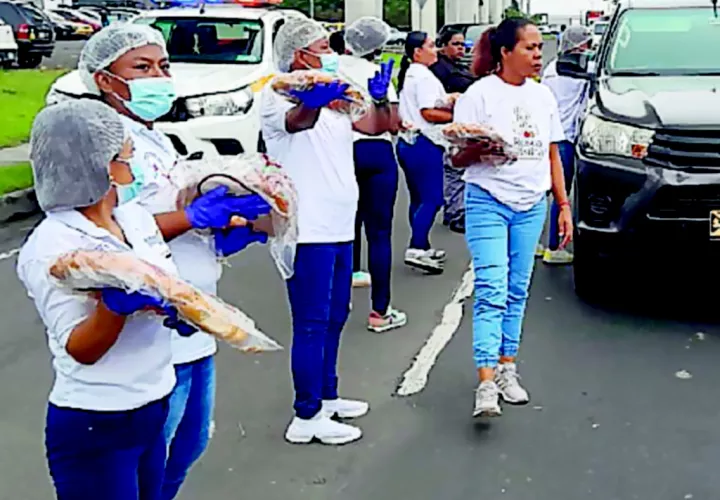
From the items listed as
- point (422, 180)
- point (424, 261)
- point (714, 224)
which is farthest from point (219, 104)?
point (714, 224)

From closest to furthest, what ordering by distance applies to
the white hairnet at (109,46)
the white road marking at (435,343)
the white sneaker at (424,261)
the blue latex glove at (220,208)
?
the blue latex glove at (220,208)
the white hairnet at (109,46)
the white road marking at (435,343)
the white sneaker at (424,261)

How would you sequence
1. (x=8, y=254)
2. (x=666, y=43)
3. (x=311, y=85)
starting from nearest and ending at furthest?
(x=311, y=85)
(x=666, y=43)
(x=8, y=254)

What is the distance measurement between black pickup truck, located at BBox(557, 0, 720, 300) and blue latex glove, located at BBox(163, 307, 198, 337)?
182 inches

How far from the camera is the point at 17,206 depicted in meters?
11.1

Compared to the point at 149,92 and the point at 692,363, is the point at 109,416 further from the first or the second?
the point at 692,363

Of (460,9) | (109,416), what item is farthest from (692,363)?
(460,9)

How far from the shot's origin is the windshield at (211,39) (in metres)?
11.9

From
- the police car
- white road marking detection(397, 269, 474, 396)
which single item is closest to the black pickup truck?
white road marking detection(397, 269, 474, 396)

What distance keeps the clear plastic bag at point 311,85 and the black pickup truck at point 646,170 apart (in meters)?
2.64

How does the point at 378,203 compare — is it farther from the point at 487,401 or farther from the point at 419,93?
the point at 487,401

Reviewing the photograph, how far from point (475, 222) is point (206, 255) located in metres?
1.91

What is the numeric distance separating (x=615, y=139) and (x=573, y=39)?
232 centimetres

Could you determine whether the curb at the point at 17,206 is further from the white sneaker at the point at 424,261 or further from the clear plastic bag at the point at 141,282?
the clear plastic bag at the point at 141,282

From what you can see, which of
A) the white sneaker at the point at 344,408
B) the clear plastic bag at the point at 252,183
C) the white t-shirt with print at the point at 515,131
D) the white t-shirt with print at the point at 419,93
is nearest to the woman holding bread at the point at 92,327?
the clear plastic bag at the point at 252,183
